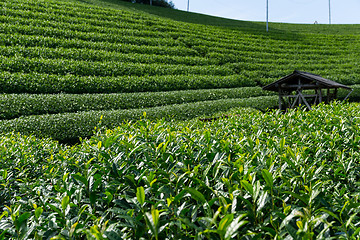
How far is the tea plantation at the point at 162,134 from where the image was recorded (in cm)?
155

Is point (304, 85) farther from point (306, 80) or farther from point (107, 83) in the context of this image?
point (107, 83)

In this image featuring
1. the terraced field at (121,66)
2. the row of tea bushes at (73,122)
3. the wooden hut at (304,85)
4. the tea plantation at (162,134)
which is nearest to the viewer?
the tea plantation at (162,134)

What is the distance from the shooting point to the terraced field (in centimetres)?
1599

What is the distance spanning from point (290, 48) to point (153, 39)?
22.9m

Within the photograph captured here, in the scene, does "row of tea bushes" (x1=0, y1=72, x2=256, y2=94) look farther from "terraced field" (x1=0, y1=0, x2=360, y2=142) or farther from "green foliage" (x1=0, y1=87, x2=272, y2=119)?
"green foliage" (x1=0, y1=87, x2=272, y2=119)

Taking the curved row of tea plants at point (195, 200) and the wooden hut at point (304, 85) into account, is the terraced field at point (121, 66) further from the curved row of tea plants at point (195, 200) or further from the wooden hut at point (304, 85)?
the curved row of tea plants at point (195, 200)

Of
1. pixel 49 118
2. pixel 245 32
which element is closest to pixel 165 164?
pixel 49 118

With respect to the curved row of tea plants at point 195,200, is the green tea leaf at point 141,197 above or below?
above

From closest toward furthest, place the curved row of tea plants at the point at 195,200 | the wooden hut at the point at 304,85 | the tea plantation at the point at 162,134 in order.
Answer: the curved row of tea plants at the point at 195,200
the tea plantation at the point at 162,134
the wooden hut at the point at 304,85

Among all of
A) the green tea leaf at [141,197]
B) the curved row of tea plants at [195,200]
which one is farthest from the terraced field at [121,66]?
the green tea leaf at [141,197]

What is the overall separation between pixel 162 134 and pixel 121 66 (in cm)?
2202

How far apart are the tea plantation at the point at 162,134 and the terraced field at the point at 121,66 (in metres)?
0.12

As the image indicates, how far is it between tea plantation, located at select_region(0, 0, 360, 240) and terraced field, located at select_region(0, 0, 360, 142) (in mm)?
120

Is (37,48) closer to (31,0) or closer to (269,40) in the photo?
(31,0)
